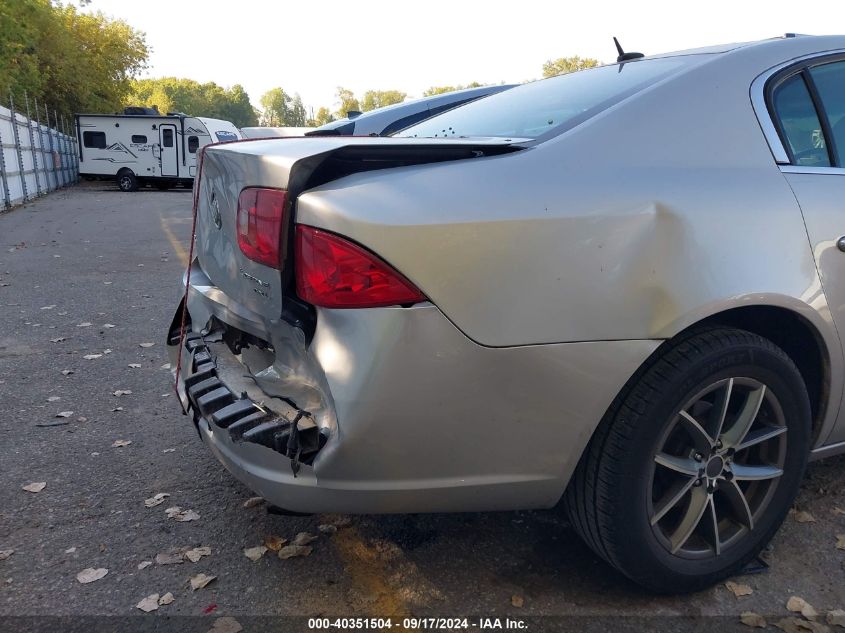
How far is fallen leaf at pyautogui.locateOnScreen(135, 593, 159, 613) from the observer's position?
2.31 m

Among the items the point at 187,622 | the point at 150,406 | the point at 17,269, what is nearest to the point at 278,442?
the point at 187,622

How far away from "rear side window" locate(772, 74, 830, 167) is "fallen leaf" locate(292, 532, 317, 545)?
7.08 ft

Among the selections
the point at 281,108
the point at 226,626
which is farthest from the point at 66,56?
the point at 281,108

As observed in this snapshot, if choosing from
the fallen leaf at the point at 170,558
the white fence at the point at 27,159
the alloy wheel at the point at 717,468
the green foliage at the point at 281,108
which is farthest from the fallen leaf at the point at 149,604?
the green foliage at the point at 281,108

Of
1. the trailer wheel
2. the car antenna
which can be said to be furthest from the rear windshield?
the trailer wheel

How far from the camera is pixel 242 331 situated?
2.44 m

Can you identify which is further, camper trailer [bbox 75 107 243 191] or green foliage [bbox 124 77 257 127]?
green foliage [bbox 124 77 257 127]

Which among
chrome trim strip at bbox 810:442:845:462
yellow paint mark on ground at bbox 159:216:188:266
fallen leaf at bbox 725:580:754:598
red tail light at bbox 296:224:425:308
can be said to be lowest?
yellow paint mark on ground at bbox 159:216:188:266

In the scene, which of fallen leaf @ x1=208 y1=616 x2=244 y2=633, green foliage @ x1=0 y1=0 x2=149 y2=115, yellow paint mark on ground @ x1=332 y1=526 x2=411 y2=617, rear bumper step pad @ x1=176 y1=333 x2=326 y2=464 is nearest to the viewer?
rear bumper step pad @ x1=176 y1=333 x2=326 y2=464

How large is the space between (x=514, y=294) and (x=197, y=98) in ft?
466

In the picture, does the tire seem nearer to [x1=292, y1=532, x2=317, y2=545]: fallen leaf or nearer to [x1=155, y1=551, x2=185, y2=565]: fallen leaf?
[x1=292, y1=532, x2=317, y2=545]: fallen leaf

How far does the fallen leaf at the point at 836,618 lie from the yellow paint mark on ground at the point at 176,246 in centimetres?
762

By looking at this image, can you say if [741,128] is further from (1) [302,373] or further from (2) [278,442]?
(2) [278,442]

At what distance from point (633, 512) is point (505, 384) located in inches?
23.7
